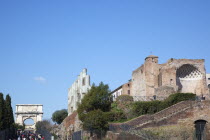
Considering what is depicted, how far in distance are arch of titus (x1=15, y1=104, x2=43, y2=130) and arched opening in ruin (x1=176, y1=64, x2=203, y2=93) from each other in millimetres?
41906

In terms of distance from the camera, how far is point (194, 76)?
44.6 meters

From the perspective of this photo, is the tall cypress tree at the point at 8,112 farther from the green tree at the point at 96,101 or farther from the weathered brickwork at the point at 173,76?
the weathered brickwork at the point at 173,76

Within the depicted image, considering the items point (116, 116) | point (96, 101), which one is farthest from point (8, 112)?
point (116, 116)

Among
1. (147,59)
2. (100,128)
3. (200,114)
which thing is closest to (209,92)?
(147,59)

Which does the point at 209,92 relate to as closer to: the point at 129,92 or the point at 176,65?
the point at 176,65

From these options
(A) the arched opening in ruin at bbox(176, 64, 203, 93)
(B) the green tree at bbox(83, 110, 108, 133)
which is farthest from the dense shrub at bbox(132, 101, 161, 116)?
(A) the arched opening in ruin at bbox(176, 64, 203, 93)

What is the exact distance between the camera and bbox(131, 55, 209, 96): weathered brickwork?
137ft

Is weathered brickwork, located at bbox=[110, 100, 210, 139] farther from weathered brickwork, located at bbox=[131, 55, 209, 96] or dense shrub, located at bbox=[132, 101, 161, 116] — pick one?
weathered brickwork, located at bbox=[131, 55, 209, 96]

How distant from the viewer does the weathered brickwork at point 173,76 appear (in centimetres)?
4184

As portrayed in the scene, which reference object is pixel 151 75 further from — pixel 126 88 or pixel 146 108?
pixel 146 108

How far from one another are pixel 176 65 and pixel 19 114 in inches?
1767

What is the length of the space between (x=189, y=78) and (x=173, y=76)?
3.93 metres

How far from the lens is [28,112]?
77750 millimetres

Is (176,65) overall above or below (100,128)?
above
